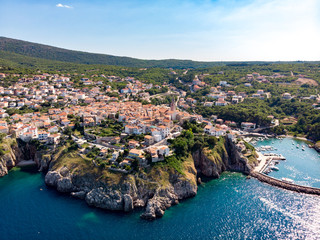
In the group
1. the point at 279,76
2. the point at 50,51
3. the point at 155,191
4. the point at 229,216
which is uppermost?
the point at 50,51

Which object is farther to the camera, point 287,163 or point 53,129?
point 53,129

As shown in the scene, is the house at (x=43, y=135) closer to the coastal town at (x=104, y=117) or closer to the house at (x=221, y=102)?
the coastal town at (x=104, y=117)

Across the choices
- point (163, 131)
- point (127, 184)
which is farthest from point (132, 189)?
point (163, 131)

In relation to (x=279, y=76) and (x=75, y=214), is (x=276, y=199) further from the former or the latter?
(x=279, y=76)

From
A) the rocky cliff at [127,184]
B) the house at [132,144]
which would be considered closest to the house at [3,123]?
the rocky cliff at [127,184]

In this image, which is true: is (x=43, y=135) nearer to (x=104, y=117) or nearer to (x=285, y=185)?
(x=104, y=117)

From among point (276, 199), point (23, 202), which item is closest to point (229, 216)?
point (276, 199)
